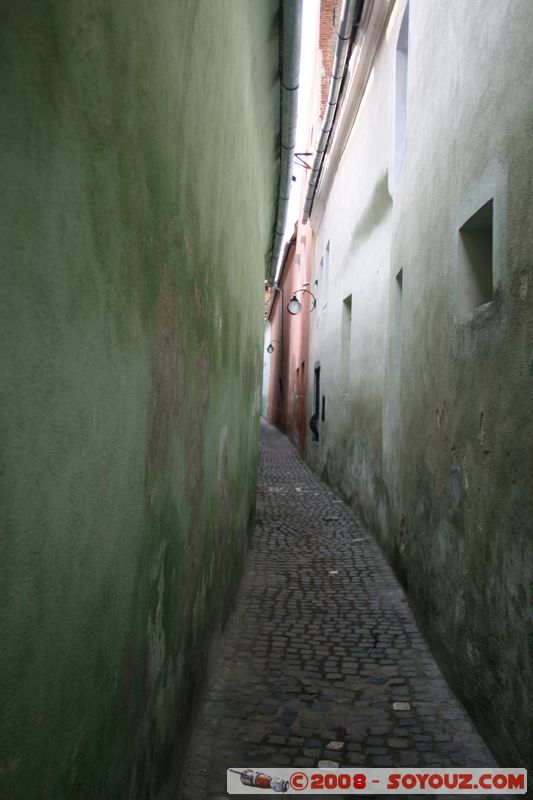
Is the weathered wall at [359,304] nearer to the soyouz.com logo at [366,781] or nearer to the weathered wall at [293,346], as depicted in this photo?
the soyouz.com logo at [366,781]

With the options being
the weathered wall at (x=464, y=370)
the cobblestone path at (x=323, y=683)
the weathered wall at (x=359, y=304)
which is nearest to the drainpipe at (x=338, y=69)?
the weathered wall at (x=359, y=304)

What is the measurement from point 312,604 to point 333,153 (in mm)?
9969

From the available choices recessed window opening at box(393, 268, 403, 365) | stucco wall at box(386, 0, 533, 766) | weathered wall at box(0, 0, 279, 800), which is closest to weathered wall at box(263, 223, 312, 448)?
recessed window opening at box(393, 268, 403, 365)

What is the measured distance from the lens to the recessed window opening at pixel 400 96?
725cm

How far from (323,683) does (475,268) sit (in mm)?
2878

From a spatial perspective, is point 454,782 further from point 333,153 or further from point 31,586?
point 333,153

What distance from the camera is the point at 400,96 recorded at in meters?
7.39

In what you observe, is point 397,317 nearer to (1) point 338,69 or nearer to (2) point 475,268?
(2) point 475,268

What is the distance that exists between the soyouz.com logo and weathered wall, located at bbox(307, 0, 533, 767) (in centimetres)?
19

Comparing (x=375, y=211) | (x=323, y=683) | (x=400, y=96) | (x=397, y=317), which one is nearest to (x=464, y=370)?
(x=323, y=683)

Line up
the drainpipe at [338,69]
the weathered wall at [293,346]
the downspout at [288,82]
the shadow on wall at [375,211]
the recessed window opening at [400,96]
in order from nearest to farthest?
the downspout at [288,82] → the recessed window opening at [400,96] → the shadow on wall at [375,211] → the drainpipe at [338,69] → the weathered wall at [293,346]

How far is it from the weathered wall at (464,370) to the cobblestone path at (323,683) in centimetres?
24

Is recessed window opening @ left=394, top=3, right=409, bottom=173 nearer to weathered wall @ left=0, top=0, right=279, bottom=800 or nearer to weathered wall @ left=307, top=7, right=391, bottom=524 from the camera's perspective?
weathered wall @ left=307, top=7, right=391, bottom=524

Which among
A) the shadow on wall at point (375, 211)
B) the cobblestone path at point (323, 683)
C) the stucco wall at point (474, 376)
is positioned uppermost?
the shadow on wall at point (375, 211)
